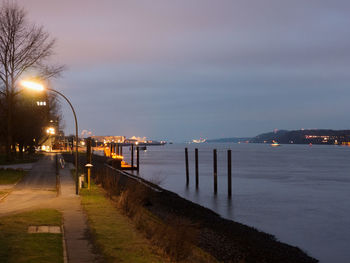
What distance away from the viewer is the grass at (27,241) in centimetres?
1002

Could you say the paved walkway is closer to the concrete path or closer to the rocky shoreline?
the concrete path

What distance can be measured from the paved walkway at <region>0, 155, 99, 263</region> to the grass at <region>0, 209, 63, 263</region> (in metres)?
0.33

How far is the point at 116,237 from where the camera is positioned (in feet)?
41.6

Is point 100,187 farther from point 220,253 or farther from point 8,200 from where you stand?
point 220,253

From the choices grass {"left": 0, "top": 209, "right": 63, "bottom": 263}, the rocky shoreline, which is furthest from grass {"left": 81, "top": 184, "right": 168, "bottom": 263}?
the rocky shoreline

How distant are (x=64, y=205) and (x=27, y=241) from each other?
7.34 m

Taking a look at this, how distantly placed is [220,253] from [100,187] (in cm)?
1373

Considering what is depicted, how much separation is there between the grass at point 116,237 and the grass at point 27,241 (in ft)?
3.72

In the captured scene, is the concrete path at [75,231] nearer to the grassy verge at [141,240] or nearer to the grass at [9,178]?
the grassy verge at [141,240]

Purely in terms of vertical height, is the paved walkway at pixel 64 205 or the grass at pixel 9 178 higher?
the grass at pixel 9 178

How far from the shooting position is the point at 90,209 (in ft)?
58.1

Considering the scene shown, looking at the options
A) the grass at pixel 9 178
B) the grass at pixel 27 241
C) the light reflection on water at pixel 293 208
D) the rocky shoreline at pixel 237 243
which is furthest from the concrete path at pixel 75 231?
the light reflection on water at pixel 293 208

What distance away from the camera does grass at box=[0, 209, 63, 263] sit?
10.0 m

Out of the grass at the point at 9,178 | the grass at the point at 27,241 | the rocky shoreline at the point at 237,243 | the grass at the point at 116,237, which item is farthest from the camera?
the grass at the point at 9,178
